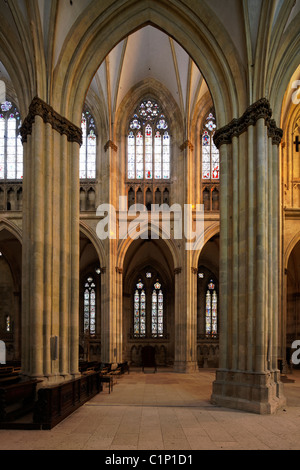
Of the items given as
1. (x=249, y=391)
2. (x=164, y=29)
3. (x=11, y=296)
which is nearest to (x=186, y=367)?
(x=249, y=391)

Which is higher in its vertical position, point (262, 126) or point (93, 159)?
point (93, 159)

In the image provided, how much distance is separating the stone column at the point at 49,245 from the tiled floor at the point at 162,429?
2171 millimetres

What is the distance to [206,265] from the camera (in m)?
33.8

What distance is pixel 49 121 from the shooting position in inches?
571

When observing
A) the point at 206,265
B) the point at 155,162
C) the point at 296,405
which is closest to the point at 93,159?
the point at 155,162

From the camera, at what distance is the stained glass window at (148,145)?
28109mm

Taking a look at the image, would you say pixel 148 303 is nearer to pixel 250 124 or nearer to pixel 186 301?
pixel 186 301

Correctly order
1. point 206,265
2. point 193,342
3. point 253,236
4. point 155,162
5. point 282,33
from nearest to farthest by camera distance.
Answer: point 253,236 → point 282,33 → point 193,342 → point 155,162 → point 206,265

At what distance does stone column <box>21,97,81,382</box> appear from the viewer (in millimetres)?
13555

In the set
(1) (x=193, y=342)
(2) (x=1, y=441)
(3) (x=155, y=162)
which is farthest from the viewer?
(3) (x=155, y=162)

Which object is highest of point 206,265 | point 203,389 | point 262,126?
point 262,126

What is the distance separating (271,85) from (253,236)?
5.11 metres

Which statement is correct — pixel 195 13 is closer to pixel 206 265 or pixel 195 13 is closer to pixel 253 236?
pixel 253 236

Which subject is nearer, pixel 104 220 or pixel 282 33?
pixel 282 33
